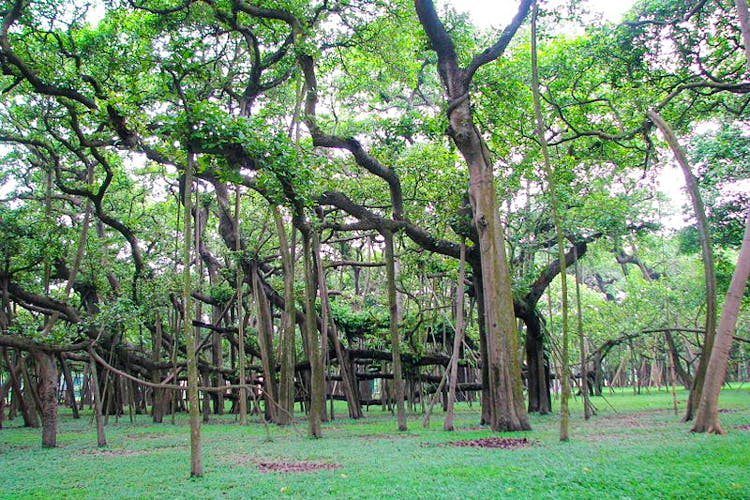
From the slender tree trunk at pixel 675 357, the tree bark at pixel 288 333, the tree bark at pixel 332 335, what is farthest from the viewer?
the slender tree trunk at pixel 675 357

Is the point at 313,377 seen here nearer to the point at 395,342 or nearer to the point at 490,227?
the point at 395,342

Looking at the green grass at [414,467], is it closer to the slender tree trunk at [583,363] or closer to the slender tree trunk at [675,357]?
the slender tree trunk at [583,363]

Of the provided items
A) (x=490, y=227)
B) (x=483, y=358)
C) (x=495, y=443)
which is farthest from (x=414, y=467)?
(x=483, y=358)

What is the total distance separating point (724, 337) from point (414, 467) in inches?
160

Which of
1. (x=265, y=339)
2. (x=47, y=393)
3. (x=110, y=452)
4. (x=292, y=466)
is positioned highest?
(x=265, y=339)

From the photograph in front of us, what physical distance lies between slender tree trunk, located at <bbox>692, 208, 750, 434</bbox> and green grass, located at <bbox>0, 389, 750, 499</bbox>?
1.21 feet

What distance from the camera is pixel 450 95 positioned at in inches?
360

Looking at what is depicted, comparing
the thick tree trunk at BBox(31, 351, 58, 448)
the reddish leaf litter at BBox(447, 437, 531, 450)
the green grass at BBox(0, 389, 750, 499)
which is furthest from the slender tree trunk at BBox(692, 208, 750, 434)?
the thick tree trunk at BBox(31, 351, 58, 448)

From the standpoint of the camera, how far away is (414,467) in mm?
5516

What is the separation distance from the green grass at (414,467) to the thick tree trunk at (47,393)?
0.81ft

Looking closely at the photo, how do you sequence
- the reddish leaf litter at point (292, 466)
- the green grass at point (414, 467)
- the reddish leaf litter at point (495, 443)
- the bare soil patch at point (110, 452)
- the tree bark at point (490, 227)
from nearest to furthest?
the green grass at point (414, 467) → the reddish leaf litter at point (292, 466) → the reddish leaf litter at point (495, 443) → the bare soil patch at point (110, 452) → the tree bark at point (490, 227)

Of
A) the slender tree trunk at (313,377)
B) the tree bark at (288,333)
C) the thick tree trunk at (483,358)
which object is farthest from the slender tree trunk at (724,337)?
the tree bark at (288,333)

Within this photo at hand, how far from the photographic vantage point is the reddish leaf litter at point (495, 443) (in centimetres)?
688

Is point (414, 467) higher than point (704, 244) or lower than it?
lower
